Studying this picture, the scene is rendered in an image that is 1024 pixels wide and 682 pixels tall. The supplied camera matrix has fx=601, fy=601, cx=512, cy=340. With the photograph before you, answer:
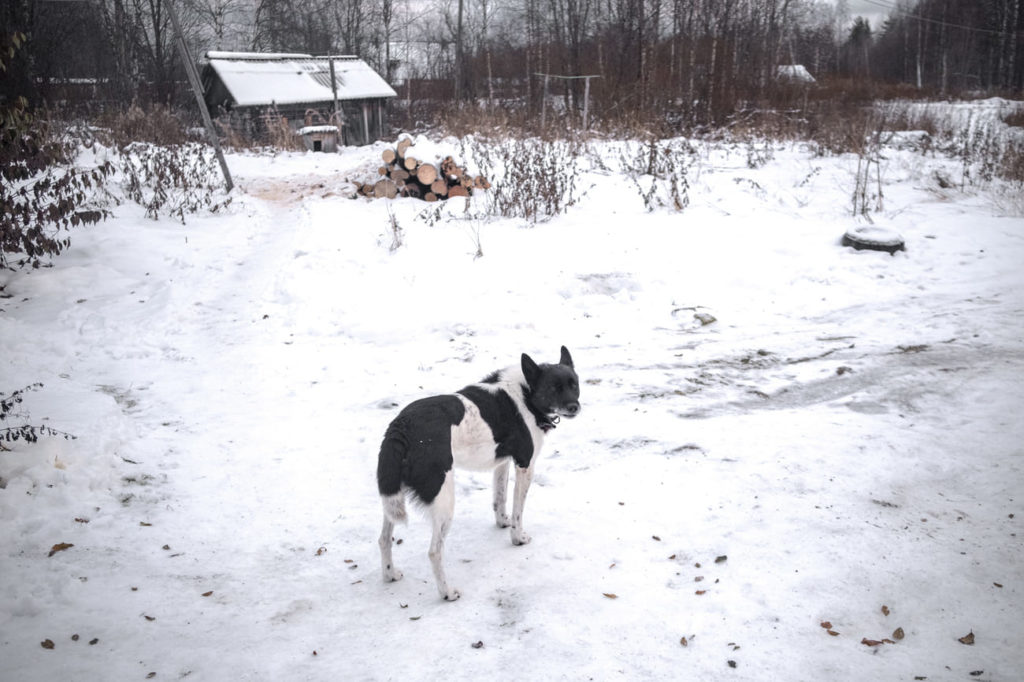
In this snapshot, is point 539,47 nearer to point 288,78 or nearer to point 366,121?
point 366,121

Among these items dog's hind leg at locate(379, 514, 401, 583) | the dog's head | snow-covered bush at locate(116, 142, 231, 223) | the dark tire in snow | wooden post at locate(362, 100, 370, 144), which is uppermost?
wooden post at locate(362, 100, 370, 144)

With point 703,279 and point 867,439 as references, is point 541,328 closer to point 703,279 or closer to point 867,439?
point 703,279

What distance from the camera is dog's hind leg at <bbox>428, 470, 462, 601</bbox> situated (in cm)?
317

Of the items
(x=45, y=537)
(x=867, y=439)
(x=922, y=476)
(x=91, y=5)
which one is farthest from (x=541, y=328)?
(x=91, y=5)

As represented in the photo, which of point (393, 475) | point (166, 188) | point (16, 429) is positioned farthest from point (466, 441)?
point (166, 188)

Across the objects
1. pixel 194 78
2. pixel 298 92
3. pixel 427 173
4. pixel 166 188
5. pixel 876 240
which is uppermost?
pixel 298 92

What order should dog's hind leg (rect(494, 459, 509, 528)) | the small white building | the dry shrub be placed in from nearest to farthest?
dog's hind leg (rect(494, 459, 509, 528)) → the dry shrub → the small white building

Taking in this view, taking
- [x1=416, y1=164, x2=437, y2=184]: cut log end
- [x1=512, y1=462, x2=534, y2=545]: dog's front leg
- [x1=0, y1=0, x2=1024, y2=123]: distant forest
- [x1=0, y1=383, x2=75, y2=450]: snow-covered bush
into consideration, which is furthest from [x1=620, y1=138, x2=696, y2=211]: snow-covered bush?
[x1=0, y1=383, x2=75, y2=450]: snow-covered bush

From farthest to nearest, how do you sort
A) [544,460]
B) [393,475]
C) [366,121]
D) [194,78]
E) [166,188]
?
[366,121], [194,78], [166,188], [544,460], [393,475]

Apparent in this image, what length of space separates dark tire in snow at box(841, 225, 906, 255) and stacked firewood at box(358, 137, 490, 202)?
6606mm

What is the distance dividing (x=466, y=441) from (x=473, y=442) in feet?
0.17

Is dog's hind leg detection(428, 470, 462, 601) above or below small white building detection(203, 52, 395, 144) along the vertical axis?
below

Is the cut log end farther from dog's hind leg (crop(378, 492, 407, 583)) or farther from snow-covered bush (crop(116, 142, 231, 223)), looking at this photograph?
dog's hind leg (crop(378, 492, 407, 583))

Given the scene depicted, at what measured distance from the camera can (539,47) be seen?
27.2 meters
